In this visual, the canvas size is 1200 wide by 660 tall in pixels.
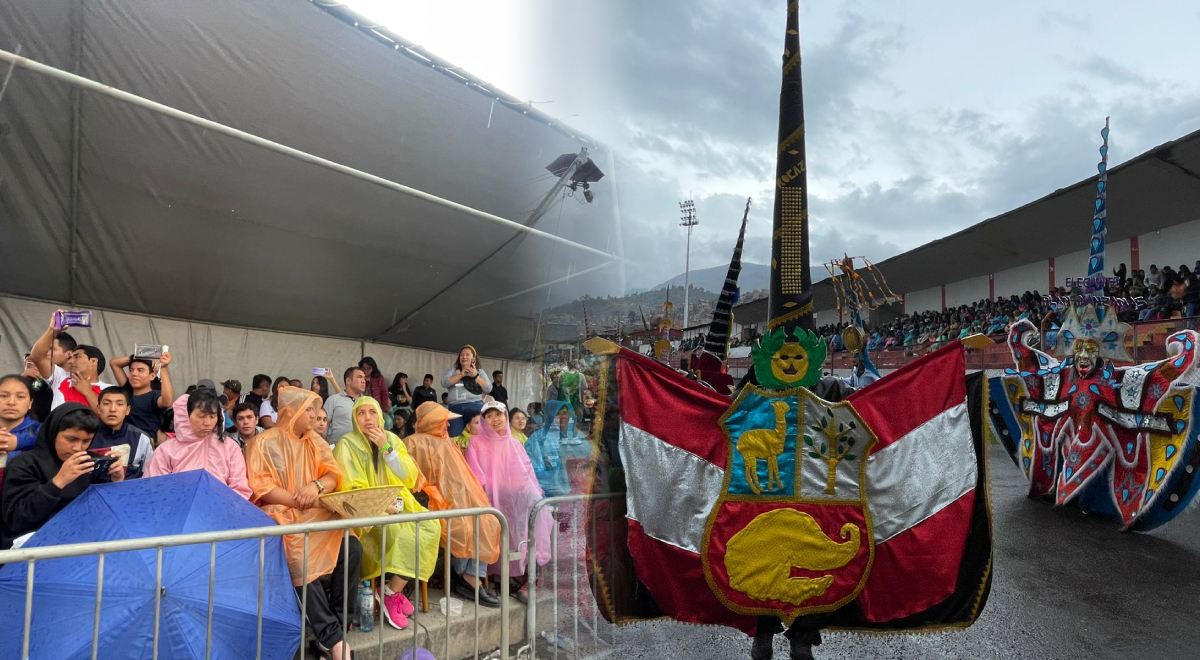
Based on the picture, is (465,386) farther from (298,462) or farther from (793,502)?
(793,502)

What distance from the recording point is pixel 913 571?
2910 millimetres

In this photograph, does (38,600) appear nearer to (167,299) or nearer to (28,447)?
(28,447)

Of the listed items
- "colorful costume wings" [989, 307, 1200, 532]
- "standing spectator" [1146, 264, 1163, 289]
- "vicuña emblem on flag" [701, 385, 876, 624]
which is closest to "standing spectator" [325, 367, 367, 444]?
"vicuña emblem on flag" [701, 385, 876, 624]

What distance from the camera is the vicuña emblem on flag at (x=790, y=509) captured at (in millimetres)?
2871

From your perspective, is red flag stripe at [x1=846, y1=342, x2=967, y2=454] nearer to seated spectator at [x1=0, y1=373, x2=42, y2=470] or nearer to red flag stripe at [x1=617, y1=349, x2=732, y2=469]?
red flag stripe at [x1=617, y1=349, x2=732, y2=469]

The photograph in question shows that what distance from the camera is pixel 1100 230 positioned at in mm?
10805

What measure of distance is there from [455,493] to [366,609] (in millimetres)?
980

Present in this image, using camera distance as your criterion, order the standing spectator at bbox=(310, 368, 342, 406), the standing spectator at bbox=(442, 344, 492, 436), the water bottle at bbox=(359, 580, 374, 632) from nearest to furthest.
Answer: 1. the water bottle at bbox=(359, 580, 374, 632)
2. the standing spectator at bbox=(310, 368, 342, 406)
3. the standing spectator at bbox=(442, 344, 492, 436)

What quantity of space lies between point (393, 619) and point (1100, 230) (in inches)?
466

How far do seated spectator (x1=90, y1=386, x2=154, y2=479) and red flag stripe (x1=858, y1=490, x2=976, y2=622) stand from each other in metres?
3.27

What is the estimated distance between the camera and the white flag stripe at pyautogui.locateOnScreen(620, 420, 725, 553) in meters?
2.90

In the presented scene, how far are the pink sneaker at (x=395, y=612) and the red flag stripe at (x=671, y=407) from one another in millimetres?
1667

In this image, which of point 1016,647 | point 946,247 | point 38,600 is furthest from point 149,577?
point 946,247

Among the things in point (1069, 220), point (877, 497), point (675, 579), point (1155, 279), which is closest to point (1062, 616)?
point (877, 497)
